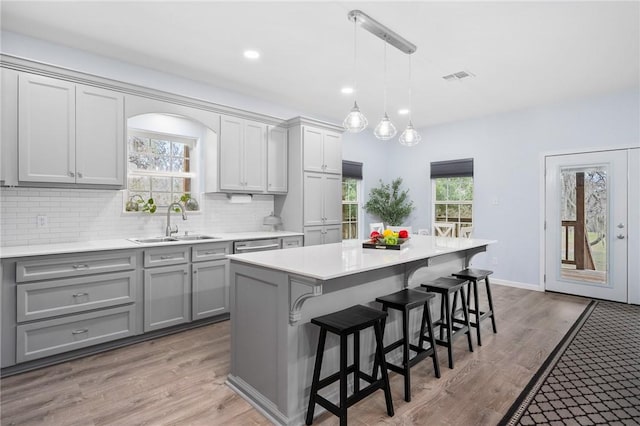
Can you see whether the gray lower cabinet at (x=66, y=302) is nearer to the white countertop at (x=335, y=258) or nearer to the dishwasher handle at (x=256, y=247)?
the dishwasher handle at (x=256, y=247)

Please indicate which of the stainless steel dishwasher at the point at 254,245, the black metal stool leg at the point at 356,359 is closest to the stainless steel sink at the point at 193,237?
the stainless steel dishwasher at the point at 254,245

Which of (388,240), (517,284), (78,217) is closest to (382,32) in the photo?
(388,240)

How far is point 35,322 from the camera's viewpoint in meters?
2.75

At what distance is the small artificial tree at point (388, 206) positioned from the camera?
662 centimetres

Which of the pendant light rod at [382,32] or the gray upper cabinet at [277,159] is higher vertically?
the pendant light rod at [382,32]

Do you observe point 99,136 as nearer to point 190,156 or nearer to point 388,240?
point 190,156

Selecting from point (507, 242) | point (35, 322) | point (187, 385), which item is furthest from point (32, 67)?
point (507, 242)

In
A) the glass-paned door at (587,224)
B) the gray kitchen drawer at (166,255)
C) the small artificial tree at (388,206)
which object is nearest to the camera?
the gray kitchen drawer at (166,255)

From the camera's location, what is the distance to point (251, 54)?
3553 millimetres

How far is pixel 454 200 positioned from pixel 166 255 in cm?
500

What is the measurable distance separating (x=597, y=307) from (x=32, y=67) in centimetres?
671

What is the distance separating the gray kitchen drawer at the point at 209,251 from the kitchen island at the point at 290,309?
4.37 feet

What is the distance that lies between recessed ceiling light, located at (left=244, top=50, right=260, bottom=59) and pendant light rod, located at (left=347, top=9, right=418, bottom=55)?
1116mm

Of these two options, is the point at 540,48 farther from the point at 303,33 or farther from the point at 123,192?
the point at 123,192
